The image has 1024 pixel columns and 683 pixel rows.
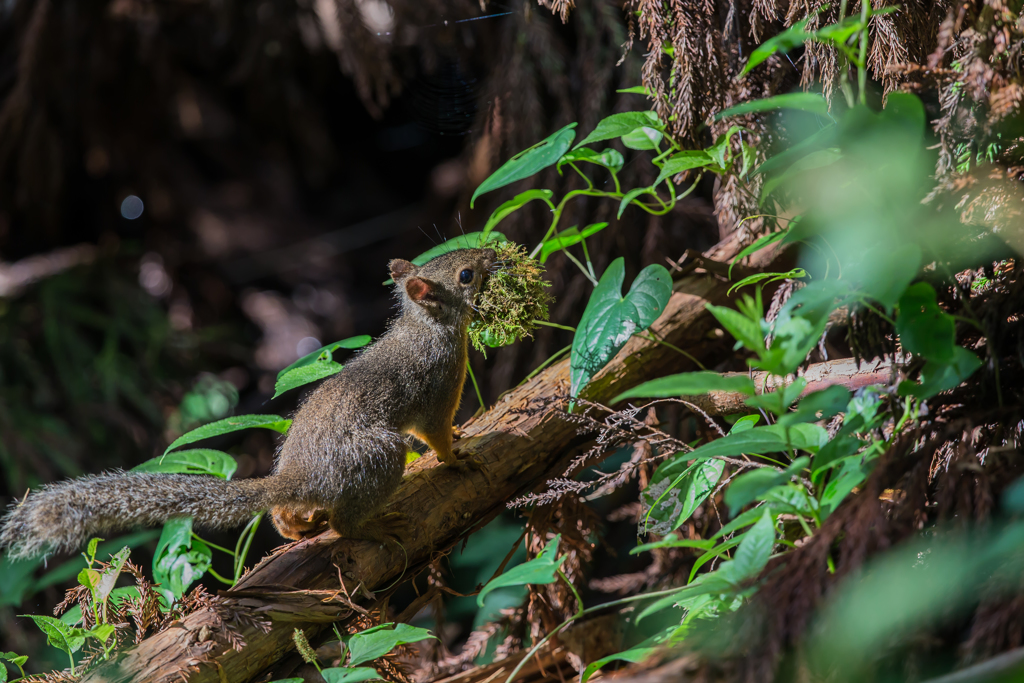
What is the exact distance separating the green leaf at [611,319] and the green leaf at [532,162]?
0.41 meters

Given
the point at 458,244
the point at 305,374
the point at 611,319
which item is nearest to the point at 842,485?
the point at 611,319

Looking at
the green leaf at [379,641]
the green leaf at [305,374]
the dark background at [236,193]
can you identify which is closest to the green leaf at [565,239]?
the dark background at [236,193]

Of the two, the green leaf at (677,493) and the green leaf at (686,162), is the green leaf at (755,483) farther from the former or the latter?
the green leaf at (686,162)

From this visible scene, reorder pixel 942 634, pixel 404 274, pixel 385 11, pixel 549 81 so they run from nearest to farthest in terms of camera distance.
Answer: pixel 942 634
pixel 404 274
pixel 549 81
pixel 385 11

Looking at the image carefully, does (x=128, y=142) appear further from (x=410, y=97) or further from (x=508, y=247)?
(x=508, y=247)

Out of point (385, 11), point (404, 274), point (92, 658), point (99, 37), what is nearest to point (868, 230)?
point (404, 274)

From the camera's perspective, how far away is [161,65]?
4.58 m

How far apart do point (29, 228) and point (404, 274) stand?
3504 mm

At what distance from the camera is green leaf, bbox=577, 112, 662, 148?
198 cm

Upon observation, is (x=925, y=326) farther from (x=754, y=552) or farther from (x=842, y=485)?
(x=754, y=552)

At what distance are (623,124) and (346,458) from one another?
1261 millimetres

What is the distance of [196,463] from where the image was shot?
7.44 feet

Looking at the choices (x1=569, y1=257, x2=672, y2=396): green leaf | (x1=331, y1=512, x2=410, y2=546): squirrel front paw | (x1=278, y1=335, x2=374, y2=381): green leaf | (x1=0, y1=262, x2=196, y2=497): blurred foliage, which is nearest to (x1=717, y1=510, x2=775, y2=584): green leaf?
(x1=569, y1=257, x2=672, y2=396): green leaf

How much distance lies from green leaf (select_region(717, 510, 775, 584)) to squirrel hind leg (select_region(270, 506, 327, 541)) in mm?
1336
